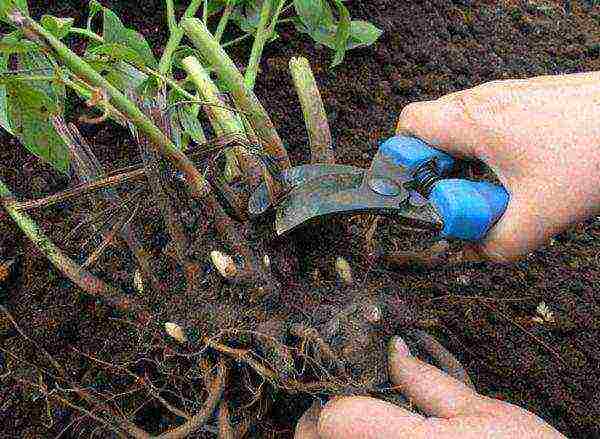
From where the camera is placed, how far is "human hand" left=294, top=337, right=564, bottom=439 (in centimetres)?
82

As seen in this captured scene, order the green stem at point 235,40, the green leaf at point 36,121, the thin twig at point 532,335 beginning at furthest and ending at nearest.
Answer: the green stem at point 235,40 < the thin twig at point 532,335 < the green leaf at point 36,121

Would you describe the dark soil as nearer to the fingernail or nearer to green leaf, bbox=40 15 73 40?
the fingernail

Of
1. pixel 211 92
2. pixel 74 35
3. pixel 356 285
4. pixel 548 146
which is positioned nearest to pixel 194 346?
pixel 356 285

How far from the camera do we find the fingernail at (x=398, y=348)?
96 centimetres

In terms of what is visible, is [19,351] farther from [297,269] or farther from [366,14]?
[366,14]

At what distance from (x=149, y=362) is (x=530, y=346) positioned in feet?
2.05

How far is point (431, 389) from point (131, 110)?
1.71 ft

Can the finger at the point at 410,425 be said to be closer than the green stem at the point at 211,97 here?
Yes

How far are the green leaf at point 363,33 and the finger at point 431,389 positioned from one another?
2.35 ft

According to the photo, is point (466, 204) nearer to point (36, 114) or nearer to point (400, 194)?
point (400, 194)

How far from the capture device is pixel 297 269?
3.20 feet

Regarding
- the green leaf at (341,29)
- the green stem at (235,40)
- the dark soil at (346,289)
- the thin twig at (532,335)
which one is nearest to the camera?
the dark soil at (346,289)

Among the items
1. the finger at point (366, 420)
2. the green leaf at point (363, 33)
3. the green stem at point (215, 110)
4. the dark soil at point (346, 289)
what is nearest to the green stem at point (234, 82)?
the green stem at point (215, 110)

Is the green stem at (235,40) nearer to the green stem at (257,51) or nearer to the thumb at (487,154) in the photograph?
the green stem at (257,51)
